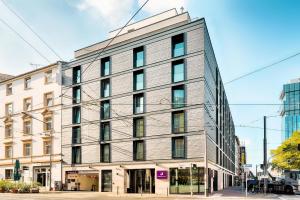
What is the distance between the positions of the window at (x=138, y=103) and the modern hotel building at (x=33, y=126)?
12.7 metres

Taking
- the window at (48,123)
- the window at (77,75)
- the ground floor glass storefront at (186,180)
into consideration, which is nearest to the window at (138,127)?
the ground floor glass storefront at (186,180)

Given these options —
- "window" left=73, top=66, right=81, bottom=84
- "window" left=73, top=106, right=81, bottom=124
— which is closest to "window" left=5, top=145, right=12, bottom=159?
"window" left=73, top=106, right=81, bottom=124

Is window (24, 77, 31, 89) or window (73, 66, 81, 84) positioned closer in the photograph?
window (73, 66, 81, 84)

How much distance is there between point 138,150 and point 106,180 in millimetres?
5845

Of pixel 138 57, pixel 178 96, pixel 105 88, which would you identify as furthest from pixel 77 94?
pixel 178 96

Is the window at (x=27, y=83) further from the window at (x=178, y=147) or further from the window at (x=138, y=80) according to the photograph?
the window at (x=178, y=147)

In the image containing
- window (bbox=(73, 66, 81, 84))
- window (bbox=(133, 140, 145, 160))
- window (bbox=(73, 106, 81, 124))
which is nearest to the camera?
window (bbox=(133, 140, 145, 160))

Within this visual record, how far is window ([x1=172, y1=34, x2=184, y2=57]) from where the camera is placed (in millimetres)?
41825

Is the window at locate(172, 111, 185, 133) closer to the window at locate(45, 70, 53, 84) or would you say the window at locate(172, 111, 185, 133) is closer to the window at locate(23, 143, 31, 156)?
the window at locate(45, 70, 53, 84)

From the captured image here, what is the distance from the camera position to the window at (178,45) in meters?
41.8

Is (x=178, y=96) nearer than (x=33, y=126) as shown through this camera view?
Yes

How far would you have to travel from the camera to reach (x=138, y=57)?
45.4m

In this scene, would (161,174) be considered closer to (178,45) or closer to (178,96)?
(178,96)

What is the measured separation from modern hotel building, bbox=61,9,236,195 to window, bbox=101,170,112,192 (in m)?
0.11
